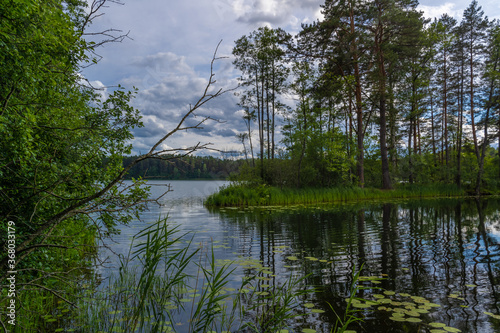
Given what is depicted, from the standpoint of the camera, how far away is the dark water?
3742mm

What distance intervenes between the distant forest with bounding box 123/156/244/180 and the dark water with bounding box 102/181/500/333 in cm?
222

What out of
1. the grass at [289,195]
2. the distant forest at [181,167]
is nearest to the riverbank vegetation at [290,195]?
the grass at [289,195]

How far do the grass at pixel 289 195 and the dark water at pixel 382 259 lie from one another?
5966mm

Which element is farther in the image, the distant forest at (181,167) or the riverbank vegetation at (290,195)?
the riverbank vegetation at (290,195)

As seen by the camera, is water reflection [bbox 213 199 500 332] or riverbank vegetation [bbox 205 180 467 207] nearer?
water reflection [bbox 213 199 500 332]

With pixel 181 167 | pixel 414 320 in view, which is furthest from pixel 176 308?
pixel 414 320

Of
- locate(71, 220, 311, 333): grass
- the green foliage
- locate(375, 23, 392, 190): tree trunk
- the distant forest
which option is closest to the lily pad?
locate(71, 220, 311, 333): grass

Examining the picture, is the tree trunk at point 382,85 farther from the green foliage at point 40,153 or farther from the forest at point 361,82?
the green foliage at point 40,153

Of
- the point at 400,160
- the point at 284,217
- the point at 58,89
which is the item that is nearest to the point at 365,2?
the point at 400,160

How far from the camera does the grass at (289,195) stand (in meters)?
18.1

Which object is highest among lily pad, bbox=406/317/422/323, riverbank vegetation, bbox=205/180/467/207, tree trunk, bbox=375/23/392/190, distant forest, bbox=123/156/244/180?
tree trunk, bbox=375/23/392/190

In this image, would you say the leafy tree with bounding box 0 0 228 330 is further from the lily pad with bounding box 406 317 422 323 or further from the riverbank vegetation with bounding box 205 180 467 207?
the riverbank vegetation with bounding box 205 180 467 207

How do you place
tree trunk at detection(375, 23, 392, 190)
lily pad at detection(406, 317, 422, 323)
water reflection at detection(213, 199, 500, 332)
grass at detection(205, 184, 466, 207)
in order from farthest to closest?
1. tree trunk at detection(375, 23, 392, 190)
2. grass at detection(205, 184, 466, 207)
3. water reflection at detection(213, 199, 500, 332)
4. lily pad at detection(406, 317, 422, 323)

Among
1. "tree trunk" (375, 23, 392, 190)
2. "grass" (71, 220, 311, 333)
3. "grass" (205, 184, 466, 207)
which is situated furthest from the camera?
"tree trunk" (375, 23, 392, 190)
